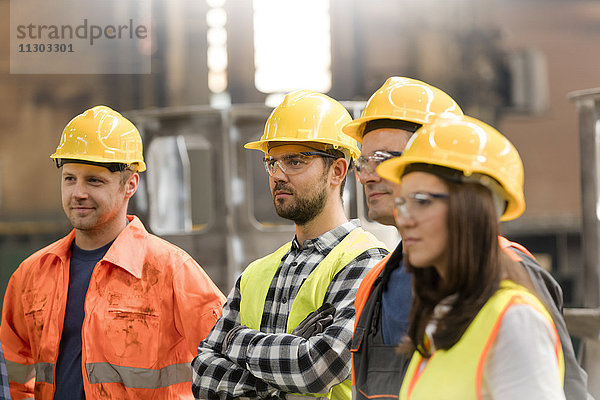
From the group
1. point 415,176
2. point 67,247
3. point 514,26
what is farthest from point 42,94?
point 415,176

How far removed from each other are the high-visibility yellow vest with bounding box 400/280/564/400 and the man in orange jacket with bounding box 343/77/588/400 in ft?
0.70

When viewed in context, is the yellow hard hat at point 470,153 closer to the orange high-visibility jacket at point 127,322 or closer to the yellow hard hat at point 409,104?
the yellow hard hat at point 409,104

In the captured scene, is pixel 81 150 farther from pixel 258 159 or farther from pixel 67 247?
pixel 258 159

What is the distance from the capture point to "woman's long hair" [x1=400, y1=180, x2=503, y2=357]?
1352 mm

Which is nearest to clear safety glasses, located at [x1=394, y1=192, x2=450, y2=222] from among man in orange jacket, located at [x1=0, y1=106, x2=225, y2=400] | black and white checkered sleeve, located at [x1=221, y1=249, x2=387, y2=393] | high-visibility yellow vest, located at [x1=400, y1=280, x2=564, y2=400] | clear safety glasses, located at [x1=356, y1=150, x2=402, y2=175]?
high-visibility yellow vest, located at [x1=400, y1=280, x2=564, y2=400]

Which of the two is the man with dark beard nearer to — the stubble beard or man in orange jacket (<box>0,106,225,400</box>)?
the stubble beard

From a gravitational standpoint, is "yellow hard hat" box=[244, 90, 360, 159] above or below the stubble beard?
above

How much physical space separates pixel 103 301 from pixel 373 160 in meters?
1.29

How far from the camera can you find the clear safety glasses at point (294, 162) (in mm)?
2391

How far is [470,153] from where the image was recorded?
4.58 feet

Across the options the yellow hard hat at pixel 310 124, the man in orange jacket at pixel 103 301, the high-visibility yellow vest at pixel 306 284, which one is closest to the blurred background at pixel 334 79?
the man in orange jacket at pixel 103 301

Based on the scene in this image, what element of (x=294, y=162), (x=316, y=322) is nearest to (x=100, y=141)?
(x=294, y=162)

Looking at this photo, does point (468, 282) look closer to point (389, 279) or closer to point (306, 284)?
point (389, 279)

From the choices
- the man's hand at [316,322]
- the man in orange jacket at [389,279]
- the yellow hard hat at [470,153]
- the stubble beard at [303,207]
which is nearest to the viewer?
the yellow hard hat at [470,153]
